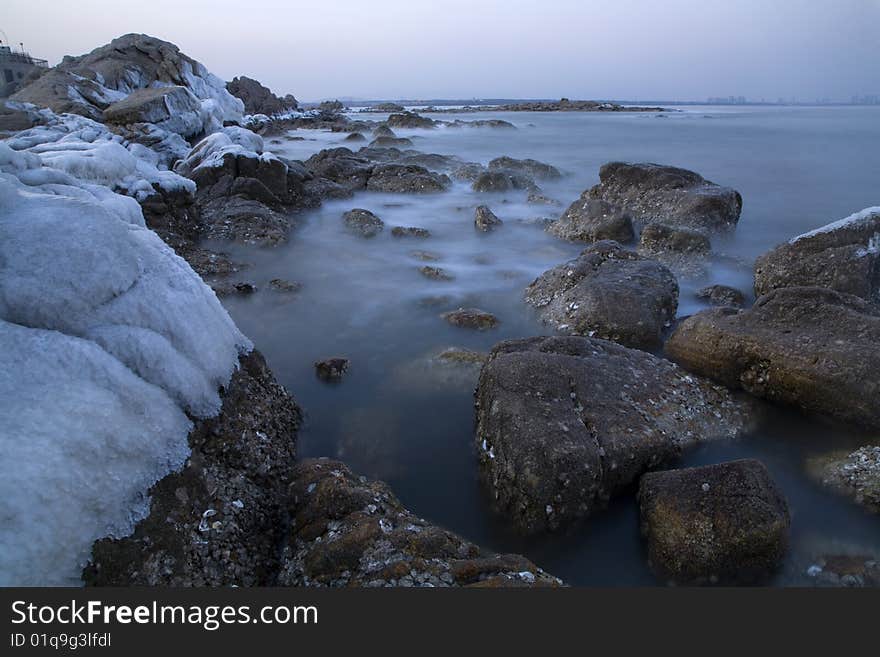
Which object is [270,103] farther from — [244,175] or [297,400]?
[297,400]

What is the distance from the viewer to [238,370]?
428cm

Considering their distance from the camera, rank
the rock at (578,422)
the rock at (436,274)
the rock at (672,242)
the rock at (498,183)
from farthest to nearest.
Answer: the rock at (498,183), the rock at (672,242), the rock at (436,274), the rock at (578,422)

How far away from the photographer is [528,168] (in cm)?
2133

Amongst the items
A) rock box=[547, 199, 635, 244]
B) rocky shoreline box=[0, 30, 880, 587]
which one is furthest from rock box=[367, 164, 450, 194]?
rocky shoreline box=[0, 30, 880, 587]

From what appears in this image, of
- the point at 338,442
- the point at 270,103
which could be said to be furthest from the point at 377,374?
the point at 270,103

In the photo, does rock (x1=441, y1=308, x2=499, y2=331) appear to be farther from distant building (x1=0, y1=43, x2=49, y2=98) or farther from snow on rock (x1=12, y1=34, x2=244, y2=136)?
distant building (x1=0, y1=43, x2=49, y2=98)

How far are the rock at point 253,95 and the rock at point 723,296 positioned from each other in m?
60.0

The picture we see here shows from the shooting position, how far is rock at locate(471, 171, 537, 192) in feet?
59.0

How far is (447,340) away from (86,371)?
15.5ft

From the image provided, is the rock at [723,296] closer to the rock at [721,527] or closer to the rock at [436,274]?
the rock at [436,274]

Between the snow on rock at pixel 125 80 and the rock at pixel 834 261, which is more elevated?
the snow on rock at pixel 125 80

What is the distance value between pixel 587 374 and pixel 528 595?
267 centimetres

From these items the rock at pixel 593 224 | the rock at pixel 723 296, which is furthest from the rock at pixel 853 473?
the rock at pixel 593 224

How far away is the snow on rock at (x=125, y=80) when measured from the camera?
21.5 meters
